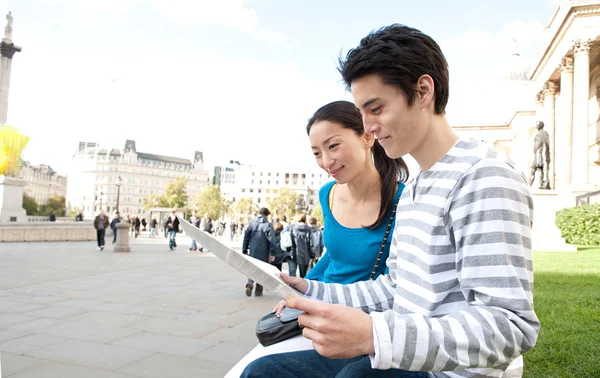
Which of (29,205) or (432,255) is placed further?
(29,205)

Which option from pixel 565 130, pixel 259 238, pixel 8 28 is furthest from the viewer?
pixel 8 28

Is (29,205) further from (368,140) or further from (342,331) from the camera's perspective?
(342,331)

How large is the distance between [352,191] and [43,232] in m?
24.9

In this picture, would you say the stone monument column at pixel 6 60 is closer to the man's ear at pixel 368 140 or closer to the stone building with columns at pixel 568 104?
the stone building with columns at pixel 568 104

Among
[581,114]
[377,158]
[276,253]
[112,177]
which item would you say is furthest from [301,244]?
[112,177]

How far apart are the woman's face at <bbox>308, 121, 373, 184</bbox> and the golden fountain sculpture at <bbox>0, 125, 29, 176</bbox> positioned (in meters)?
35.6

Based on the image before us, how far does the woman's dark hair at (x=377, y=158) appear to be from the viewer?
2.45 metres

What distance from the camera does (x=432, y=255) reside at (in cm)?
141

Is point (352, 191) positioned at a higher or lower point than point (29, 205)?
higher

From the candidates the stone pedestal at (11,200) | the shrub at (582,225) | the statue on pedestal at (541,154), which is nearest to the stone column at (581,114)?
the statue on pedestal at (541,154)

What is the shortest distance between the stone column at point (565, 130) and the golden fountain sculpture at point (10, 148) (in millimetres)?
34695

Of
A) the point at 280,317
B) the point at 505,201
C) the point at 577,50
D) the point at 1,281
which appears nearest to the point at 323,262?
the point at 280,317

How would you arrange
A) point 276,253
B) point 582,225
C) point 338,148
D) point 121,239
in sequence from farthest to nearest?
1. point 121,239
2. point 582,225
3. point 276,253
4. point 338,148

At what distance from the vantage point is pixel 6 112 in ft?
113
